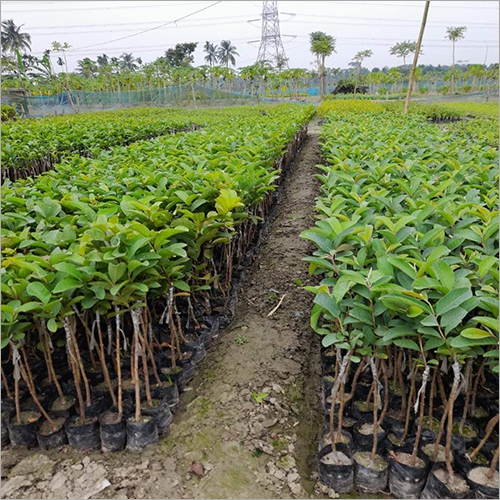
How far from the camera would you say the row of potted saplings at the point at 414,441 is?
1.63 m

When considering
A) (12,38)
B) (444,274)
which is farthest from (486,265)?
(12,38)

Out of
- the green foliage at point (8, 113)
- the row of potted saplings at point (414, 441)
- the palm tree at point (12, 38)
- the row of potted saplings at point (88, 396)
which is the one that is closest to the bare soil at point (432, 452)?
the row of potted saplings at point (414, 441)

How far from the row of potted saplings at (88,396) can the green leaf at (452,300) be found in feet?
4.20

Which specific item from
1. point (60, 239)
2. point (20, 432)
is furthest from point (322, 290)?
point (20, 432)

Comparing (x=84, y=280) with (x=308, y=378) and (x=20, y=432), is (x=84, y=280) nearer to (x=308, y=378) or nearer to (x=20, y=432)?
(x=20, y=432)

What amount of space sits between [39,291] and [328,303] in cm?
121

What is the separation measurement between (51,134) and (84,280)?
732 centimetres

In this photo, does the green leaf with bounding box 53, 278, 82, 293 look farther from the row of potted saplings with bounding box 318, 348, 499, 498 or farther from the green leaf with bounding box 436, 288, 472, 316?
the green leaf with bounding box 436, 288, 472, 316

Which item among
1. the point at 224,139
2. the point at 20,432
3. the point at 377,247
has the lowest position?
the point at 20,432

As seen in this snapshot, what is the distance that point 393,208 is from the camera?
250 centimetres

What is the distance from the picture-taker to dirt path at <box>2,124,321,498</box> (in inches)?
71.9

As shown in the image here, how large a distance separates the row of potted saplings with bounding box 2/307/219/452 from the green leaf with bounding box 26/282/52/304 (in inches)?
7.9

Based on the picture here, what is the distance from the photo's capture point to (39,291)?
1.69 m

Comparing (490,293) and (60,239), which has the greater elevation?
(60,239)
